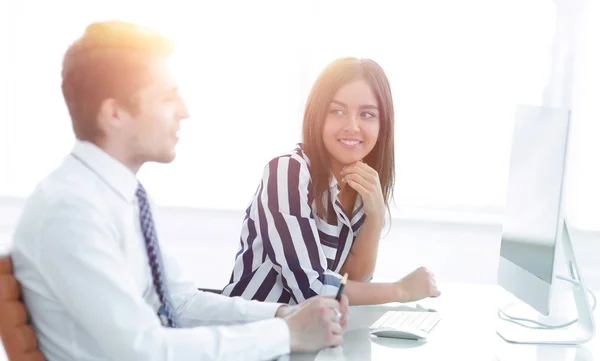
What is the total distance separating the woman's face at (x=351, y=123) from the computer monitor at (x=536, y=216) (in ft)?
1.33

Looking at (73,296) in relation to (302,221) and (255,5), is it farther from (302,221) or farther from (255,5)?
(255,5)

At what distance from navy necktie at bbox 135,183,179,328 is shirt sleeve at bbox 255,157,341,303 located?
481 millimetres

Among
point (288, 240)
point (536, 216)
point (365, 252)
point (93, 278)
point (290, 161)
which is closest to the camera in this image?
point (93, 278)

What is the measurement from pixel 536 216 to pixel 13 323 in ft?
3.84

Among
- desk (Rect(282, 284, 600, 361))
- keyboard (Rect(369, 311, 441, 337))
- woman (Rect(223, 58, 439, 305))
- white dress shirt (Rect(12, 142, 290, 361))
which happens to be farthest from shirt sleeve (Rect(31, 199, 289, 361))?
woman (Rect(223, 58, 439, 305))

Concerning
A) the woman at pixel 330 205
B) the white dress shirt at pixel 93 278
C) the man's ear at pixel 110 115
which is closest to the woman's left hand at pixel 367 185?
the woman at pixel 330 205

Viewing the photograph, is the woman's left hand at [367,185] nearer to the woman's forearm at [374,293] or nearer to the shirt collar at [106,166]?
the woman's forearm at [374,293]

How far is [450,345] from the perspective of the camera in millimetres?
1649

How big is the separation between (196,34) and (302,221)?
2.85m

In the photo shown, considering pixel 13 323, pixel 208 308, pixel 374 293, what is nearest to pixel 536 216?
pixel 374 293

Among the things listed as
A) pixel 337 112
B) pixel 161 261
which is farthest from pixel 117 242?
pixel 337 112

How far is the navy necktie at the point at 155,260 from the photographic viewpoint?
142 centimetres

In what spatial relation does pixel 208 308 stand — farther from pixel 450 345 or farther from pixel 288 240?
pixel 450 345

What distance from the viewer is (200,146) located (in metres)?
4.66
